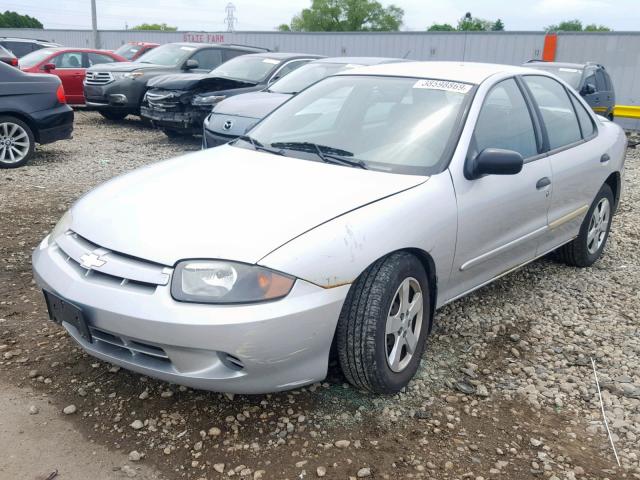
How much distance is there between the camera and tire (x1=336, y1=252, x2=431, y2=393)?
8.61 ft

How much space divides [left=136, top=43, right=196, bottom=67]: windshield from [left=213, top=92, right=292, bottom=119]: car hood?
4837 mm

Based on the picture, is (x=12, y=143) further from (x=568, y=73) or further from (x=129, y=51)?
(x=129, y=51)

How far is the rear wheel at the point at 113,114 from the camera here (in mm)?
11922

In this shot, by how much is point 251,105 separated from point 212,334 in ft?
17.9

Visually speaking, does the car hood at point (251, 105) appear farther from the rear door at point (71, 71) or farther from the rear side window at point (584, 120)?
the rear door at point (71, 71)

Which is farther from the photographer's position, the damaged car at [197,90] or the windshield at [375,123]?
the damaged car at [197,90]

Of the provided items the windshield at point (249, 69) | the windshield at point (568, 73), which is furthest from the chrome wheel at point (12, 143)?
the windshield at point (568, 73)

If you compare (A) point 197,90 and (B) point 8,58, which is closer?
(A) point 197,90

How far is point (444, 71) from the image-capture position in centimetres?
384

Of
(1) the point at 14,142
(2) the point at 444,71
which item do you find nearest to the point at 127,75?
(1) the point at 14,142

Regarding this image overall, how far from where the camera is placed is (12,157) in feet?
25.4

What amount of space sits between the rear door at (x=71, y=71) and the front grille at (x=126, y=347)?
11790 mm

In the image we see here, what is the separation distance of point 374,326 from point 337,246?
39cm

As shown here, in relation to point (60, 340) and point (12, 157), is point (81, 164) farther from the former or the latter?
point (60, 340)
